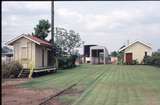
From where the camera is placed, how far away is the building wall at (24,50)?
116 ft

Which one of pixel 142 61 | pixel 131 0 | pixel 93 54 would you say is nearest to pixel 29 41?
pixel 131 0

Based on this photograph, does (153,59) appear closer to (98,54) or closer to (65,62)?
(65,62)

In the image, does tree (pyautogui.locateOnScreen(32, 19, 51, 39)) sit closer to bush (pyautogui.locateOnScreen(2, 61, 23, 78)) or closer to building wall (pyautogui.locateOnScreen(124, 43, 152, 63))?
bush (pyautogui.locateOnScreen(2, 61, 23, 78))

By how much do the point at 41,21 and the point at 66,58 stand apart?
5445 millimetres

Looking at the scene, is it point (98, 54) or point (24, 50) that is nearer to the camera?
point (24, 50)

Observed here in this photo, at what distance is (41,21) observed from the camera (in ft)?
161

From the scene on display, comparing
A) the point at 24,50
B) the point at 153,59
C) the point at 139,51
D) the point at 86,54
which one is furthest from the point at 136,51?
the point at 24,50

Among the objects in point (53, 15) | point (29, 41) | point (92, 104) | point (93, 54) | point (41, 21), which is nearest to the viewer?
point (92, 104)

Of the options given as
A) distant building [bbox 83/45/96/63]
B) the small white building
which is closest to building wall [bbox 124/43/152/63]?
the small white building

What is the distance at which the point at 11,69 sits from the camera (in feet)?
101

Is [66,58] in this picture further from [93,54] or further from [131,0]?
[131,0]

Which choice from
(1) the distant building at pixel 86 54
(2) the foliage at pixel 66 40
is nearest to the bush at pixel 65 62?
(2) the foliage at pixel 66 40

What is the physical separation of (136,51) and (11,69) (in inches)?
1672

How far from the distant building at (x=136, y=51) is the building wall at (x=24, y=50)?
36.9 meters
